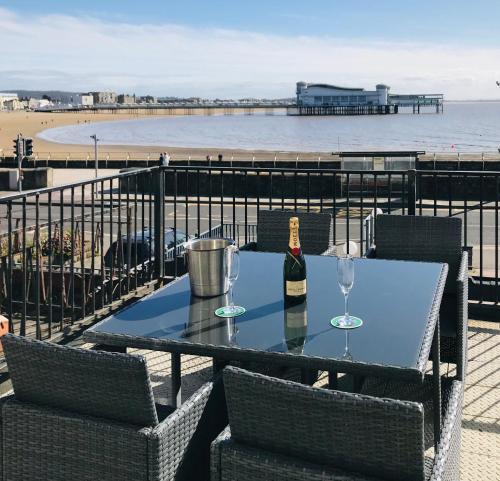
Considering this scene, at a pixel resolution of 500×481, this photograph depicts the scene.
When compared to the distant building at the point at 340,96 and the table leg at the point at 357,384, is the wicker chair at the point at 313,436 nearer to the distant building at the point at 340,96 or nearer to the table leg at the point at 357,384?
the table leg at the point at 357,384

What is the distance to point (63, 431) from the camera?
1.95 meters

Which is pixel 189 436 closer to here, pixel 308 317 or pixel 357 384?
pixel 308 317

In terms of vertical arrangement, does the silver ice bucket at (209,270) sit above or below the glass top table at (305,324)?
above

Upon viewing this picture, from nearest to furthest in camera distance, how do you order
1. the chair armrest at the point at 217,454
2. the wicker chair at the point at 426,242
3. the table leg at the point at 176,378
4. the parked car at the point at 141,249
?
1. the chair armrest at the point at 217,454
2. the table leg at the point at 176,378
3. the wicker chair at the point at 426,242
4. the parked car at the point at 141,249

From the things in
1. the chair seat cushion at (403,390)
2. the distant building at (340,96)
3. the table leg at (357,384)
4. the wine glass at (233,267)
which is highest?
the distant building at (340,96)

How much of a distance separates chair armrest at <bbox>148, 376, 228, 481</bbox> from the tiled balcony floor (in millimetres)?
1414

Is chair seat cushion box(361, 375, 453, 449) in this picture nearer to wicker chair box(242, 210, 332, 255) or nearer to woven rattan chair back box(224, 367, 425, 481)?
wicker chair box(242, 210, 332, 255)

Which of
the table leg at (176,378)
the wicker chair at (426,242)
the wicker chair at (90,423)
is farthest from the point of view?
the wicker chair at (426,242)

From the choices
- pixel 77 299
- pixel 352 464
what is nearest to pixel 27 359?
pixel 352 464

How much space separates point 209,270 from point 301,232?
4.99ft

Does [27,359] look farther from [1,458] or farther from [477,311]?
[477,311]

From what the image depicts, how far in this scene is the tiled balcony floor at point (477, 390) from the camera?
3.07 m

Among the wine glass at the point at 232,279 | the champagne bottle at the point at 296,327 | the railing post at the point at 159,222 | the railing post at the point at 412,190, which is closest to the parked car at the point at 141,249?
the railing post at the point at 159,222

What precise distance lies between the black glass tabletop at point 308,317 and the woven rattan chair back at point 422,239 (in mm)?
805
